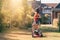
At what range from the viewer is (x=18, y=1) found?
184 centimetres

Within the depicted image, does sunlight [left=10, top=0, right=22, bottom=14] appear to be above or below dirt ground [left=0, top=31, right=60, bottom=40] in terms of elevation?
above

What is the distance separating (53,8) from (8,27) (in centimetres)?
46

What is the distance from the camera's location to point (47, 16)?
1787 mm

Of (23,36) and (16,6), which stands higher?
(16,6)

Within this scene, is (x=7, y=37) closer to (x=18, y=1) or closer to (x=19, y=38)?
(x=19, y=38)

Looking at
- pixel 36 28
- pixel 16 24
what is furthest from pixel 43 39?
pixel 16 24

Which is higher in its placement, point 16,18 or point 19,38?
point 16,18

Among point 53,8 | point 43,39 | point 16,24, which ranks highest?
point 53,8

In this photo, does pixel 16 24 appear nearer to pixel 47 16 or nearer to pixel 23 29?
pixel 23 29

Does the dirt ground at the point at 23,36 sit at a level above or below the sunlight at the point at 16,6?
below

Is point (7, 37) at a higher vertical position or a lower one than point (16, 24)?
lower

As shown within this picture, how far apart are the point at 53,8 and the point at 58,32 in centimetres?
23

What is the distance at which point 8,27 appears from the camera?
1.84m

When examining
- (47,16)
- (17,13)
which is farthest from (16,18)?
(47,16)
